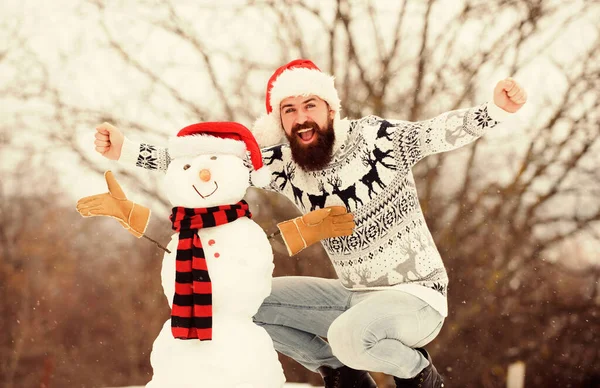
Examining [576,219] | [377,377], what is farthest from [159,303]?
[576,219]

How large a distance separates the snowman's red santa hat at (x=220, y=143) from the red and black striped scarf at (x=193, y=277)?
14 cm

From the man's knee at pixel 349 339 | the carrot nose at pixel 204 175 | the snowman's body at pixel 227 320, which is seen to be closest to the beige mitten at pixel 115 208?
the snowman's body at pixel 227 320

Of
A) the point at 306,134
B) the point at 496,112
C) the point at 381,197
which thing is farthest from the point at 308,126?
the point at 496,112

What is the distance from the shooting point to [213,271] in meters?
1.48

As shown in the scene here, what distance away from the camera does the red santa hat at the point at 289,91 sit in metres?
1.76

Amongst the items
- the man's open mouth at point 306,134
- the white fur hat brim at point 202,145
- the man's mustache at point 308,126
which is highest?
the man's mustache at point 308,126

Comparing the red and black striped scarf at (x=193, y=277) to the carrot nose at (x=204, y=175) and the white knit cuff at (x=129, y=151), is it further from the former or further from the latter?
the white knit cuff at (x=129, y=151)

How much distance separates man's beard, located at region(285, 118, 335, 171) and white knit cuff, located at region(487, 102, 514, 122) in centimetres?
43

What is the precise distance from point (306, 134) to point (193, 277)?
1.74ft

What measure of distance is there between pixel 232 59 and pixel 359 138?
1.85 meters

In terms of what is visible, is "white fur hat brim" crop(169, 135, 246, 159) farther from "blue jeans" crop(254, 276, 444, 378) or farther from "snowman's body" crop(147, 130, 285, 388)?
"blue jeans" crop(254, 276, 444, 378)

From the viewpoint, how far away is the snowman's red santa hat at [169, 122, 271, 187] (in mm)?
1542

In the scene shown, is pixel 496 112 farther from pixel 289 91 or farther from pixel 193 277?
pixel 193 277

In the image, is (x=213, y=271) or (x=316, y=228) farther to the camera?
(x=316, y=228)
